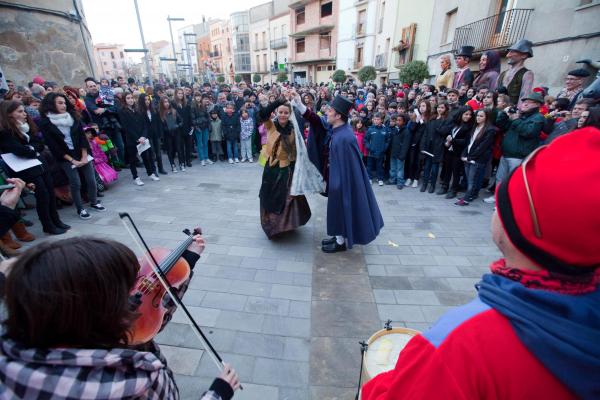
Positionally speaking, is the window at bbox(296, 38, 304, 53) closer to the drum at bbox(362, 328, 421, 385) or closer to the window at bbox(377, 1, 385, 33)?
the window at bbox(377, 1, 385, 33)

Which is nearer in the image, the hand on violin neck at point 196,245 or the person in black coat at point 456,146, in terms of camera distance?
the hand on violin neck at point 196,245

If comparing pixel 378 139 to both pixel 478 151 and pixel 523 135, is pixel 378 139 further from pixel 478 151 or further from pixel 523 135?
pixel 523 135

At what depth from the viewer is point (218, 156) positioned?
29.5 ft

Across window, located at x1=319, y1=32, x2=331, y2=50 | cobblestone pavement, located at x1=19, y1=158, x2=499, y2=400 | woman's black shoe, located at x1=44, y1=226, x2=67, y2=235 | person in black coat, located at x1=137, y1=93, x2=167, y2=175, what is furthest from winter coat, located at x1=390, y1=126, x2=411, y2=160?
window, located at x1=319, y1=32, x2=331, y2=50

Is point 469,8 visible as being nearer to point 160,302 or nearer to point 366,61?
point 366,61

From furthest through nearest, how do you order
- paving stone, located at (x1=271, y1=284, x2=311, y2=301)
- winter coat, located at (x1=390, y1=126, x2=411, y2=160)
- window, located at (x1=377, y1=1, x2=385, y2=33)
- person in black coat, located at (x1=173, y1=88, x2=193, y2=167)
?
window, located at (x1=377, y1=1, x2=385, y2=33) < person in black coat, located at (x1=173, y1=88, x2=193, y2=167) < winter coat, located at (x1=390, y1=126, x2=411, y2=160) < paving stone, located at (x1=271, y1=284, x2=311, y2=301)

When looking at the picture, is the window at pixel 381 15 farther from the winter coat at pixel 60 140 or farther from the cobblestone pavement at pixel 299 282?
the winter coat at pixel 60 140

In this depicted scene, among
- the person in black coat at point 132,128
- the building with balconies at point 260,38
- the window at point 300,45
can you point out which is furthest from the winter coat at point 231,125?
the building with balconies at point 260,38

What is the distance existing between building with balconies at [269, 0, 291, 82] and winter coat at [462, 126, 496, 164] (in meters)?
34.4

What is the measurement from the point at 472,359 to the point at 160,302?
1.55m

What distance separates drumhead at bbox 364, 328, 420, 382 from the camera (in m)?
1.50

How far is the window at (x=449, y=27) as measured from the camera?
1420cm

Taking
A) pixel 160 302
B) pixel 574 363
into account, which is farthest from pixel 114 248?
pixel 574 363

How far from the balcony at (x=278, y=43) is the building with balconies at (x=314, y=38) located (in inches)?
105
